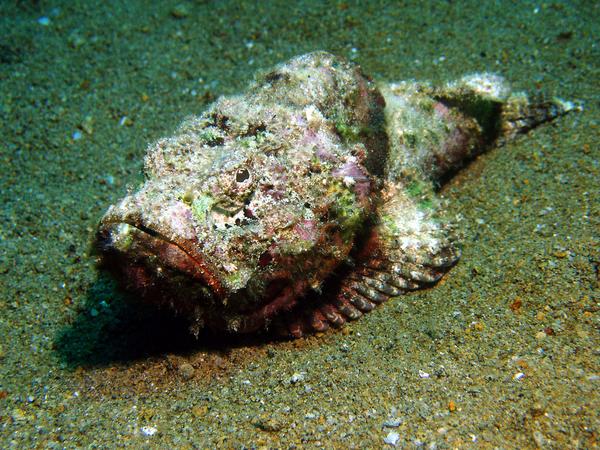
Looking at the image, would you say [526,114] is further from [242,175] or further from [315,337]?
[242,175]

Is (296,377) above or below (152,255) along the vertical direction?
below

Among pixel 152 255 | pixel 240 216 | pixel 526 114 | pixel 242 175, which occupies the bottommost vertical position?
pixel 152 255

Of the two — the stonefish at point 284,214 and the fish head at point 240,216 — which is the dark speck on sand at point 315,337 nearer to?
the stonefish at point 284,214

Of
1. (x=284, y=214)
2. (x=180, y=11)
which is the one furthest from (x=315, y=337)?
(x=180, y=11)

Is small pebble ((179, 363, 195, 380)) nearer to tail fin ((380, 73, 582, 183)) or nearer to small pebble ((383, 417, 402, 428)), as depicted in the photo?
small pebble ((383, 417, 402, 428))

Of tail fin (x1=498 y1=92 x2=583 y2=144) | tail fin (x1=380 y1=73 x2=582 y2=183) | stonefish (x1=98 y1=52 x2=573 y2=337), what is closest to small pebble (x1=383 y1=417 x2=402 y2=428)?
stonefish (x1=98 y1=52 x2=573 y2=337)

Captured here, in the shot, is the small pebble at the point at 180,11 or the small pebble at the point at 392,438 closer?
the small pebble at the point at 392,438

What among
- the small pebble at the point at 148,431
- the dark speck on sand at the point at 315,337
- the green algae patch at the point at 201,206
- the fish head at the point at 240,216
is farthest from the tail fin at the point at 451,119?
the small pebble at the point at 148,431
